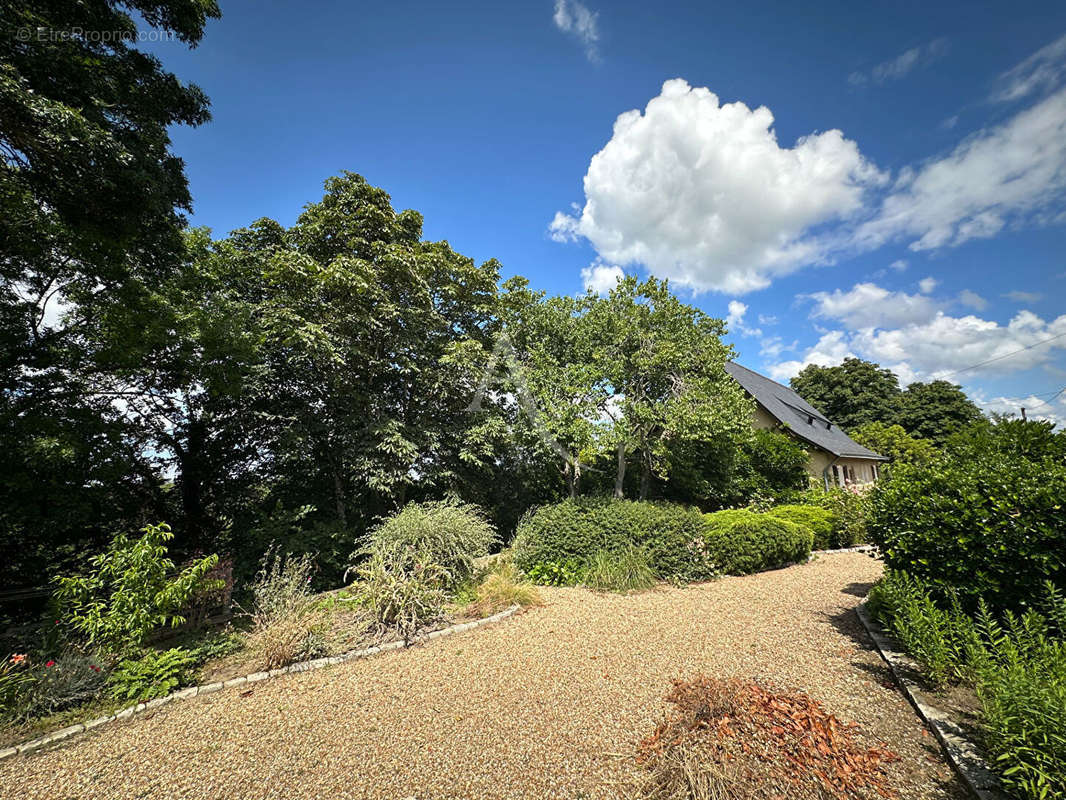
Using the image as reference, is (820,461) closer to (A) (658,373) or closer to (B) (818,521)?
(B) (818,521)

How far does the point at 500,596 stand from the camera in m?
6.12

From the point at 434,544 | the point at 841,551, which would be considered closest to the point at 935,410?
the point at 841,551

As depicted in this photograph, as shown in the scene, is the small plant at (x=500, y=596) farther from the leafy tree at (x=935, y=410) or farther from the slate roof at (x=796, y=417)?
the leafy tree at (x=935, y=410)

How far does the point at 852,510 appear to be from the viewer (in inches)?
422

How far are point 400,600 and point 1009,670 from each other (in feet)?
18.4

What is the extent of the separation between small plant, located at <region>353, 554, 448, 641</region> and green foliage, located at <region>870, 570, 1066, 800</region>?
5.09 metres

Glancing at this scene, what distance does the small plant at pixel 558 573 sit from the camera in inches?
284

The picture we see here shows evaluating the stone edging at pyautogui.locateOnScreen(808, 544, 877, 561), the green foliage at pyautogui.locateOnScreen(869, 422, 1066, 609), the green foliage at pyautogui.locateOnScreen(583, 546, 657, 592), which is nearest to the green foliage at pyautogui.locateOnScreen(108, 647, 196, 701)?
the green foliage at pyautogui.locateOnScreen(583, 546, 657, 592)

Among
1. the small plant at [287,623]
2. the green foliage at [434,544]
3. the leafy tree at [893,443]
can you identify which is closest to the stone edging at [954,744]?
the green foliage at [434,544]

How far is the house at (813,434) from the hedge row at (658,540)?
332 inches

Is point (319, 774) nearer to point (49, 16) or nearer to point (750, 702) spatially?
point (750, 702)

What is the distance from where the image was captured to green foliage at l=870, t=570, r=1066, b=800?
6.66 ft

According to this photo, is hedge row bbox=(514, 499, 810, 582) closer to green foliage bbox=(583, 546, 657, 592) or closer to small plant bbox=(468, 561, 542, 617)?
Result: green foliage bbox=(583, 546, 657, 592)

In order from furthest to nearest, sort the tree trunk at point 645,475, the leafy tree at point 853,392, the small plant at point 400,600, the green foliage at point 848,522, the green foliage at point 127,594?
the leafy tree at point 853,392 < the tree trunk at point 645,475 < the green foliage at point 848,522 < the small plant at point 400,600 < the green foliage at point 127,594
